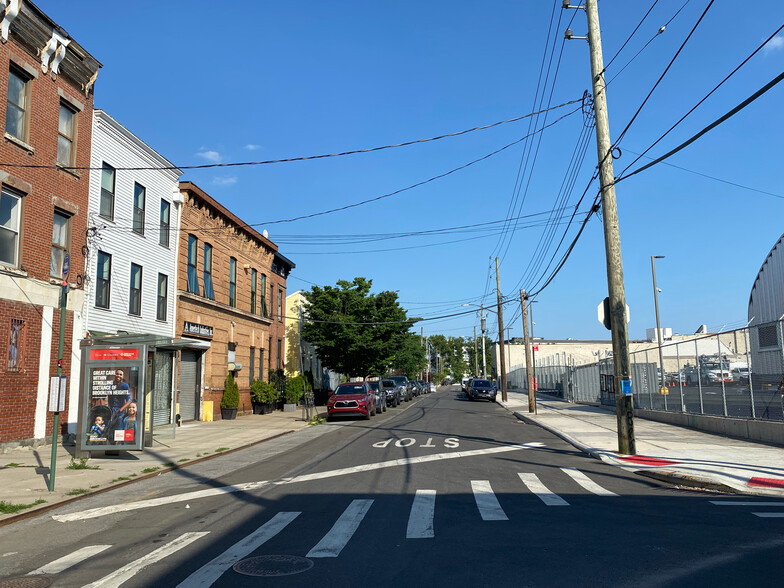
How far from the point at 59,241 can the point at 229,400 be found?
1183 cm

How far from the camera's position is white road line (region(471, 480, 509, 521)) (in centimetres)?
802

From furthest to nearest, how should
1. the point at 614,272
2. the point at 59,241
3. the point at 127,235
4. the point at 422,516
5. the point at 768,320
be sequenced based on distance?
1. the point at 768,320
2. the point at 127,235
3. the point at 59,241
4. the point at 614,272
5. the point at 422,516

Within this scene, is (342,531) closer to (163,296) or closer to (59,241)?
(59,241)

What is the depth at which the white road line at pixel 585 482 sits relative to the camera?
9.88 metres

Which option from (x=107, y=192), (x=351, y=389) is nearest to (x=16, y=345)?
(x=107, y=192)

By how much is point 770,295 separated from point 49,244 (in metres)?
41.8

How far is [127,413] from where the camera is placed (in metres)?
14.5

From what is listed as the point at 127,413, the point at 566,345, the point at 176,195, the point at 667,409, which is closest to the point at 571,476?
the point at 127,413

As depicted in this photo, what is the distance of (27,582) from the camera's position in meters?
5.69

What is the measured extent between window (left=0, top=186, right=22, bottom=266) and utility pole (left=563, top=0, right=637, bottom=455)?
49.3 ft

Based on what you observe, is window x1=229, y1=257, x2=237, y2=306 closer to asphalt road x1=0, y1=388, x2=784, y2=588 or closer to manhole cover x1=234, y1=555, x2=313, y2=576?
asphalt road x1=0, y1=388, x2=784, y2=588

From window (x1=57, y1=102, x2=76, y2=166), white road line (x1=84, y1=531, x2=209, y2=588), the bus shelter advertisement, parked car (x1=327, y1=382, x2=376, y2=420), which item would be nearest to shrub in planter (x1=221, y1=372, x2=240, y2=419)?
parked car (x1=327, y1=382, x2=376, y2=420)

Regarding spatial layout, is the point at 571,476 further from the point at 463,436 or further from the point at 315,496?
the point at 463,436


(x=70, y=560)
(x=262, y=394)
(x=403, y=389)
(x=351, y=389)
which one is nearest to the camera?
(x=70, y=560)
